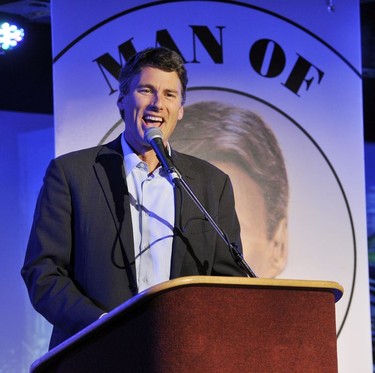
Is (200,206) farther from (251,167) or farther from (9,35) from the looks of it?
(9,35)

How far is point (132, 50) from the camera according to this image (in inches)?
149

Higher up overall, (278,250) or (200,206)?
(200,206)

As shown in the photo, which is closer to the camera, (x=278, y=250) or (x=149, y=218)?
(x=149, y=218)

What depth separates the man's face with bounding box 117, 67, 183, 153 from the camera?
2750mm

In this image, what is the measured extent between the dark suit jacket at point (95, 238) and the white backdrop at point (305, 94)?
4.09ft

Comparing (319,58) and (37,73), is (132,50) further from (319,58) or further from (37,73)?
(319,58)

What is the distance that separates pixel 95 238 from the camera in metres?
2.56

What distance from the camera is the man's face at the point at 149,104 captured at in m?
2.75

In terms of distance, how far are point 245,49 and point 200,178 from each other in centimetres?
135

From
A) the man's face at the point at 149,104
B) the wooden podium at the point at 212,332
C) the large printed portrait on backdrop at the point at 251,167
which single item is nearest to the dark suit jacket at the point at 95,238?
the man's face at the point at 149,104

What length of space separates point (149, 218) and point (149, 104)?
382 millimetres

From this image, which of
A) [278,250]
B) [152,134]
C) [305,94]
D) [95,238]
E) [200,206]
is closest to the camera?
[200,206]

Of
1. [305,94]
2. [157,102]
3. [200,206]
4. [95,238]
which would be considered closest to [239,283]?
[200,206]

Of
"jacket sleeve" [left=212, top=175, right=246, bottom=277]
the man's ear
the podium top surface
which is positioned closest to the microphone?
"jacket sleeve" [left=212, top=175, right=246, bottom=277]
